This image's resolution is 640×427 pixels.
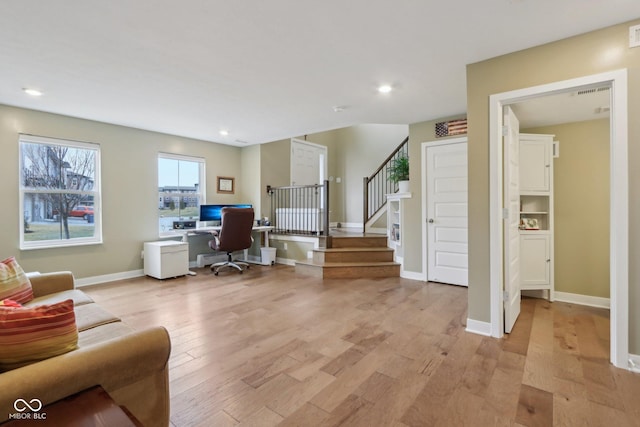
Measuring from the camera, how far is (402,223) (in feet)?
15.5

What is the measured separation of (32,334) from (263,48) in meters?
2.33

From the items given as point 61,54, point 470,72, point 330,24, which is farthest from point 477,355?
point 61,54

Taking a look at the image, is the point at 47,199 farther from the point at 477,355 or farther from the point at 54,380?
the point at 477,355

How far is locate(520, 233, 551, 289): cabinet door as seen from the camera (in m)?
3.58

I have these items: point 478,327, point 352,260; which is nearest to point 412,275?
point 352,260

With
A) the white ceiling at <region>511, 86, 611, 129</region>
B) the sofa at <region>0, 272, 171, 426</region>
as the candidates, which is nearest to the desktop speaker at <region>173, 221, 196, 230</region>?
the sofa at <region>0, 272, 171, 426</region>

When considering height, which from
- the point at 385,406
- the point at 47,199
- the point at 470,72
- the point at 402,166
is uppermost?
the point at 470,72

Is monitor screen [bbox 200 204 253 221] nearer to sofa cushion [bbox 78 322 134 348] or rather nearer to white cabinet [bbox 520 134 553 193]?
sofa cushion [bbox 78 322 134 348]

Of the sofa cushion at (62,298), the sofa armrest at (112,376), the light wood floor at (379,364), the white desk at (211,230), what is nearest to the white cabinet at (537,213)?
the light wood floor at (379,364)

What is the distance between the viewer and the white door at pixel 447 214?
4.14 metres

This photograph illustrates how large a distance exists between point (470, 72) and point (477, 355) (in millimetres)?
2413

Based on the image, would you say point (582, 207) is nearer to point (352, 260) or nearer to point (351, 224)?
point (352, 260)

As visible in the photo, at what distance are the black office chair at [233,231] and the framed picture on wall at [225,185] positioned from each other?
1251mm

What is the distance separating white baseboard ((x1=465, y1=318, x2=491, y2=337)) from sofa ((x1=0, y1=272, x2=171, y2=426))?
248 centimetres
